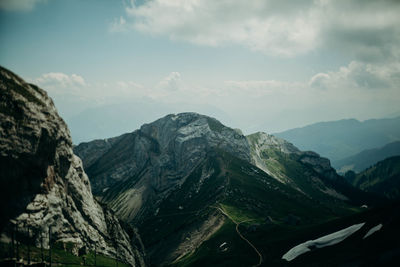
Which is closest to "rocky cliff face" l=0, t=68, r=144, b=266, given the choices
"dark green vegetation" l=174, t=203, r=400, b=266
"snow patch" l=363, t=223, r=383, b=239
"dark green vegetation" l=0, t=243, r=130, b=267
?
"dark green vegetation" l=0, t=243, r=130, b=267

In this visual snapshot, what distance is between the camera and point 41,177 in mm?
112688

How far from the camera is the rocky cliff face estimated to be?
101 meters

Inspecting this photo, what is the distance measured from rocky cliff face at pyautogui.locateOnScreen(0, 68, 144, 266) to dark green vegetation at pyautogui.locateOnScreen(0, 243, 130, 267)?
5453 millimetres

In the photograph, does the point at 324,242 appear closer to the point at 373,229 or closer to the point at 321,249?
the point at 321,249

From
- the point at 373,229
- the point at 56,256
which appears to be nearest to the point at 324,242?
the point at 373,229

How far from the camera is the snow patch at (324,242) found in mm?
81438

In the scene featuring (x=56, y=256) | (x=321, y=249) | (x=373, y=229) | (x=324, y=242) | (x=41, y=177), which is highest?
(x=41, y=177)

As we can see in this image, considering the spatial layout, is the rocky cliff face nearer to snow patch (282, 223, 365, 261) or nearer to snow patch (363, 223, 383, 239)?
snow patch (282, 223, 365, 261)

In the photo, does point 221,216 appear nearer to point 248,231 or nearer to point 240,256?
point 248,231

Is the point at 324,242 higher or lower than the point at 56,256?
lower

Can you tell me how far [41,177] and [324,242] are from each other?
11039 centimetres

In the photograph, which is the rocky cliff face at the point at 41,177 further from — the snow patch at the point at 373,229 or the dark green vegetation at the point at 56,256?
the snow patch at the point at 373,229

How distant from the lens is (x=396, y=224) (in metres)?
64.3

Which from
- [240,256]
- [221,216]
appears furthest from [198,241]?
[240,256]
